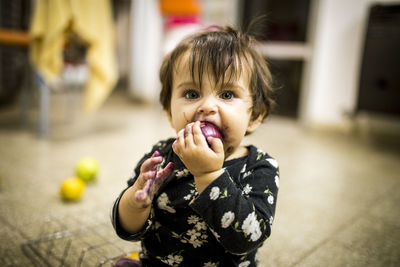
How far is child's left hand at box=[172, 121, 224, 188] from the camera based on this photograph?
53cm

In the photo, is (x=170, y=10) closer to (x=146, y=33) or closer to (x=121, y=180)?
(x=146, y=33)

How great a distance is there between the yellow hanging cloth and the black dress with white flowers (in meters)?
1.33

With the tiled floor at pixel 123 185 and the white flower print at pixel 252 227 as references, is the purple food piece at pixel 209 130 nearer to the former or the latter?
the white flower print at pixel 252 227

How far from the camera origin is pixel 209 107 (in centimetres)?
58

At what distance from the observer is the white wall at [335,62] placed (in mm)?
2508

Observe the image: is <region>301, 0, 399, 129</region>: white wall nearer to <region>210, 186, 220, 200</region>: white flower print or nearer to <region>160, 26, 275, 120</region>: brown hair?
<region>160, 26, 275, 120</region>: brown hair

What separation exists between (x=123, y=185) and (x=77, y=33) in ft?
3.22

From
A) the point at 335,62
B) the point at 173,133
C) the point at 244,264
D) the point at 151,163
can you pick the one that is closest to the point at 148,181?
the point at 151,163

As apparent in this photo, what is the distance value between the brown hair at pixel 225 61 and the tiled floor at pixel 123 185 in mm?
401

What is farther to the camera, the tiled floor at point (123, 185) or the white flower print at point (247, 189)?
the tiled floor at point (123, 185)

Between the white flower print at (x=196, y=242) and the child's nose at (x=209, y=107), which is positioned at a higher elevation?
the child's nose at (x=209, y=107)

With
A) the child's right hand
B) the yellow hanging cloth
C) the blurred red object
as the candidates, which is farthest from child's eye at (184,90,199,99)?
the blurred red object

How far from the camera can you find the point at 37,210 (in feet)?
3.47

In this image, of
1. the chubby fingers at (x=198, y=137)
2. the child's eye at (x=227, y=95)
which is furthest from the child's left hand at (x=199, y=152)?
the child's eye at (x=227, y=95)
